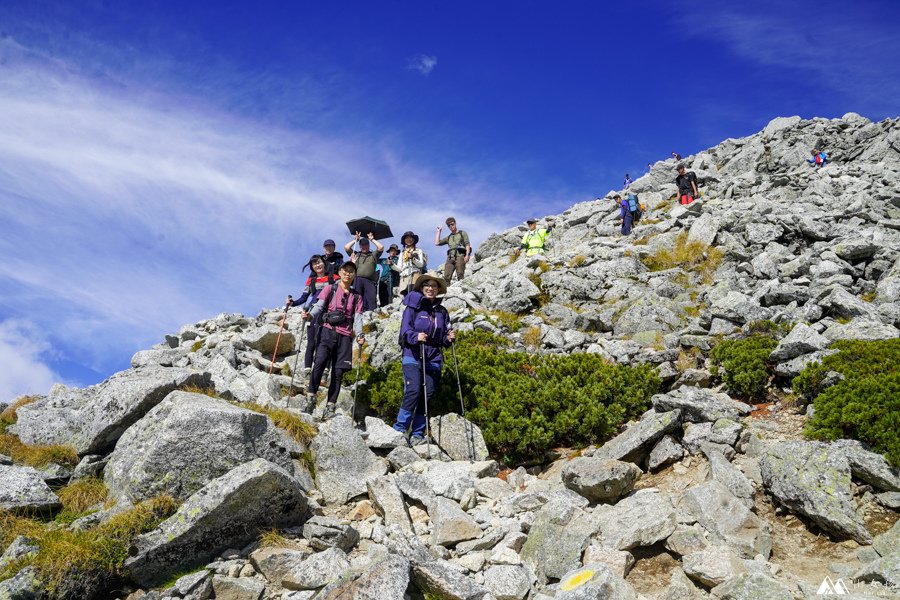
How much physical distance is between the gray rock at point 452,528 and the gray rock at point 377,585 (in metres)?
1.38

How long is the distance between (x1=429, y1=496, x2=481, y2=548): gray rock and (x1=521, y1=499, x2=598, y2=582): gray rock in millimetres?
802

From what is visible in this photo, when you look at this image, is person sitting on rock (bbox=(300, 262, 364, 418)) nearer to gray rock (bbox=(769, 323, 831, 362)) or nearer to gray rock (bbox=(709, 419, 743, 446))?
gray rock (bbox=(709, 419, 743, 446))

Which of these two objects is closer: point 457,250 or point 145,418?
point 145,418

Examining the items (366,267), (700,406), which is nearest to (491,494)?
(700,406)

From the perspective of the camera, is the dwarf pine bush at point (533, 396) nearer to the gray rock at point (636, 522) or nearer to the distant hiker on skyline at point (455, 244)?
the gray rock at point (636, 522)

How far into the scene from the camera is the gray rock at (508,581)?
21.3 ft

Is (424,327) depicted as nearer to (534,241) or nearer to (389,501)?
(389,501)

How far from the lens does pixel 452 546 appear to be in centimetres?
766

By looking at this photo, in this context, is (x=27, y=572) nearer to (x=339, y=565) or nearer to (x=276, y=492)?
(x=276, y=492)

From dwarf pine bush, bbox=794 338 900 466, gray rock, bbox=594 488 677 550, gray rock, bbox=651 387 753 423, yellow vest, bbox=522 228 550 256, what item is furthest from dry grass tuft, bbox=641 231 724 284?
gray rock, bbox=594 488 677 550

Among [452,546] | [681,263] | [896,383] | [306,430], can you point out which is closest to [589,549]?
[452,546]

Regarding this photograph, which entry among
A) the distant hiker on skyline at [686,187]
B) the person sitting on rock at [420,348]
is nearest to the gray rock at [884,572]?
the person sitting on rock at [420,348]

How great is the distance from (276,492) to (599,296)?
48.2 feet

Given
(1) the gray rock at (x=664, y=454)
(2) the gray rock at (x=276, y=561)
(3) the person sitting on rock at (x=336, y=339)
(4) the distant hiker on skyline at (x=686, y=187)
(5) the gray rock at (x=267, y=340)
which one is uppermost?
(4) the distant hiker on skyline at (x=686, y=187)
